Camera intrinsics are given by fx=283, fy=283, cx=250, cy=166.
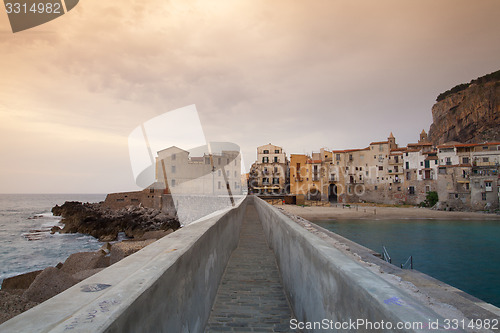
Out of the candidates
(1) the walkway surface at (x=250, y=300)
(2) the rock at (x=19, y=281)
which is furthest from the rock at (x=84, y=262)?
(1) the walkway surface at (x=250, y=300)

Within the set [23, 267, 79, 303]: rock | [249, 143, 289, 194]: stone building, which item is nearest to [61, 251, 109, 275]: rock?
[23, 267, 79, 303]: rock

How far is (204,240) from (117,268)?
1706 mm

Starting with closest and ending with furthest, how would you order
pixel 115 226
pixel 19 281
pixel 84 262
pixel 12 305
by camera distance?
pixel 12 305 < pixel 19 281 < pixel 84 262 < pixel 115 226

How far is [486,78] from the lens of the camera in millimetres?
81750

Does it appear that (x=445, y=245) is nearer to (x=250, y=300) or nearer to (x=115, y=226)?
(x=250, y=300)

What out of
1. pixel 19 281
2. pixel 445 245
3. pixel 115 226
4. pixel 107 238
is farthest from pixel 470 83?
pixel 19 281

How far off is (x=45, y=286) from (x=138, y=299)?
21.3ft

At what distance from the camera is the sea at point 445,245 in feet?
66.1

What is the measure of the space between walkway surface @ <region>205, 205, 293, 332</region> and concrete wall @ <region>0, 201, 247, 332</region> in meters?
0.54

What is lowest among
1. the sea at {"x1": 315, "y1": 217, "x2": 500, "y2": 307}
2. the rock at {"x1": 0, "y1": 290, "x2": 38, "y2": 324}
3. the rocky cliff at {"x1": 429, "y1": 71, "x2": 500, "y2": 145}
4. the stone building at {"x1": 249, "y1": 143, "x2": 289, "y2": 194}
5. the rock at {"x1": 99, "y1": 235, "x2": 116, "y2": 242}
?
the sea at {"x1": 315, "y1": 217, "x2": 500, "y2": 307}

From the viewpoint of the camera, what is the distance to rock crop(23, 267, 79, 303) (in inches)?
253

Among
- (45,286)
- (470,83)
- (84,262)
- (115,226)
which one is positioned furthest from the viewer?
(470,83)

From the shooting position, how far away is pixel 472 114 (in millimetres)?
75500

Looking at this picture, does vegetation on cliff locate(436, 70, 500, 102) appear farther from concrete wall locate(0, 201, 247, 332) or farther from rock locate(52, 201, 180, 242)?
concrete wall locate(0, 201, 247, 332)
